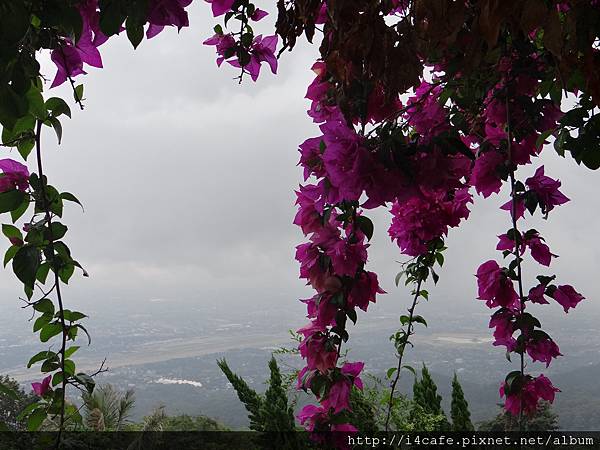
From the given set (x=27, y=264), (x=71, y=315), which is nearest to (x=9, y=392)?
(x=27, y=264)

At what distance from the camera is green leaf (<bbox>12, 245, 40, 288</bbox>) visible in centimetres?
47

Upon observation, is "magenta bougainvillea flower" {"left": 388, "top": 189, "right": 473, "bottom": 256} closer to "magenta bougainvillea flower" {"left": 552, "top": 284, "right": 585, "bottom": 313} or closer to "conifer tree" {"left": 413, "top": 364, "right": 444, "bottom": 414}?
"magenta bougainvillea flower" {"left": 552, "top": 284, "right": 585, "bottom": 313}

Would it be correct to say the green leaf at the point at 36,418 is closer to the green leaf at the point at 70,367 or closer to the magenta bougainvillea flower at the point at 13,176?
the green leaf at the point at 70,367

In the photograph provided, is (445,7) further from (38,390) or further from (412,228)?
(38,390)

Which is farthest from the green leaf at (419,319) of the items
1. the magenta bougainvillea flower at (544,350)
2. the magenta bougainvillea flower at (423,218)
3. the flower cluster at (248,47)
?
the flower cluster at (248,47)

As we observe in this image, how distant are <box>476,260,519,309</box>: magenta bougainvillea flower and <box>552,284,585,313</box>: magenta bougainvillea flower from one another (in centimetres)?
7

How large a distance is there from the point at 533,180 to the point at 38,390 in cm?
94

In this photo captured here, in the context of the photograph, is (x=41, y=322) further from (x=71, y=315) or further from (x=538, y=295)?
(x=538, y=295)

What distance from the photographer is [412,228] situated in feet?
2.90

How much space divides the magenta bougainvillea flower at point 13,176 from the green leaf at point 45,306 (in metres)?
0.16

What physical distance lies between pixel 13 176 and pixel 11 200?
0.04m

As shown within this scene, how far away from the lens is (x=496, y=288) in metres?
0.81

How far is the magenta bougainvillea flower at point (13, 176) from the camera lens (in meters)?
0.56

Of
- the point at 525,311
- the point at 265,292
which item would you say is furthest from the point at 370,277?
the point at 265,292
